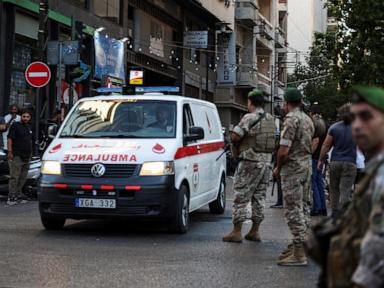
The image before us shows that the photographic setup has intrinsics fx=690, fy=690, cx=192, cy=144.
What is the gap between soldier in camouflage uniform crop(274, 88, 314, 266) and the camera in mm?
7527

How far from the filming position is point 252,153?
28.8 ft

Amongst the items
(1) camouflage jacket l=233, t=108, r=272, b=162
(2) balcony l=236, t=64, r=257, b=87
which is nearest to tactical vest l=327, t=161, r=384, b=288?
(1) camouflage jacket l=233, t=108, r=272, b=162

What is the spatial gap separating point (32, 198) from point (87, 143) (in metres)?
5.33

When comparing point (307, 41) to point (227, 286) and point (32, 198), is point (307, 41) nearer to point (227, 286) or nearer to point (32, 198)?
point (32, 198)

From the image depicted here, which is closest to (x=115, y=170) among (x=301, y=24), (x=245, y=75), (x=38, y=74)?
(x=38, y=74)

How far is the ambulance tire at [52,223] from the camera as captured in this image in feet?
31.4

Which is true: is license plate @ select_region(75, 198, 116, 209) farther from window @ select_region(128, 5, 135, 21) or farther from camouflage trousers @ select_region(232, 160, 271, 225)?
window @ select_region(128, 5, 135, 21)

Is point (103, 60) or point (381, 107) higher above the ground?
point (103, 60)

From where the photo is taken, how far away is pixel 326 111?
58.0 meters

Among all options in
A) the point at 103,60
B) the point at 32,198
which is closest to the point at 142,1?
the point at 103,60

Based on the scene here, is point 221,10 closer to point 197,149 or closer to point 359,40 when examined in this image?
point 359,40

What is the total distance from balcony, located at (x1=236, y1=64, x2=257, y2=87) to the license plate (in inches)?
1429

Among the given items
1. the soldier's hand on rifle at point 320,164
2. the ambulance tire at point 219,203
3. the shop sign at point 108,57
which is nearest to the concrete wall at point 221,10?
the shop sign at point 108,57

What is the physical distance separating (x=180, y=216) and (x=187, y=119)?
166 centimetres
